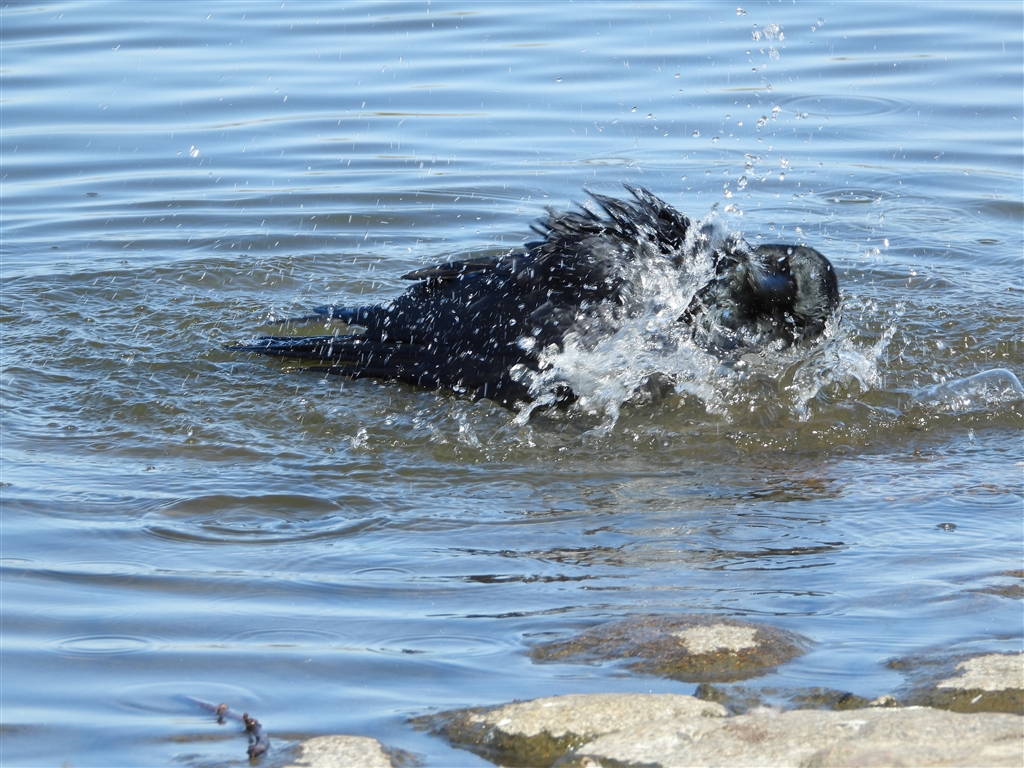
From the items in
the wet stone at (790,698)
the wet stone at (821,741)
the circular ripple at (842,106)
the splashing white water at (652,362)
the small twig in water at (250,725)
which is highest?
the circular ripple at (842,106)

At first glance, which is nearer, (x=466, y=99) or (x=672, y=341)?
(x=672, y=341)

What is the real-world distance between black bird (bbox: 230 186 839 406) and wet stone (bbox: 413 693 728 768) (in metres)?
2.62

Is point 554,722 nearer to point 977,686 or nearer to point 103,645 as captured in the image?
point 977,686

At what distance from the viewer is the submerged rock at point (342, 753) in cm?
246

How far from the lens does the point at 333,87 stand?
10.4 metres

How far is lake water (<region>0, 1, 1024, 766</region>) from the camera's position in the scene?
10.4 ft

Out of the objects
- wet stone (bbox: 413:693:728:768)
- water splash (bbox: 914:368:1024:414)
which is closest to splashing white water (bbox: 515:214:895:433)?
water splash (bbox: 914:368:1024:414)

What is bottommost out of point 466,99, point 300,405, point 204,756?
point 204,756

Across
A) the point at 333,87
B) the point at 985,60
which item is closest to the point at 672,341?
the point at 333,87

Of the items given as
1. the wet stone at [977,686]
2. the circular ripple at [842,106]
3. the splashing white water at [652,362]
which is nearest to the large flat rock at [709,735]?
the wet stone at [977,686]

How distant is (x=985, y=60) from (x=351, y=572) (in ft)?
29.7

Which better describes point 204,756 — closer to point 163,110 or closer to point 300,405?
point 300,405

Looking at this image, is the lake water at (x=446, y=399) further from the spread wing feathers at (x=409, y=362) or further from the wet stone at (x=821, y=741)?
the wet stone at (x=821, y=741)

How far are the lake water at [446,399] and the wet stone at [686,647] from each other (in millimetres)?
65
